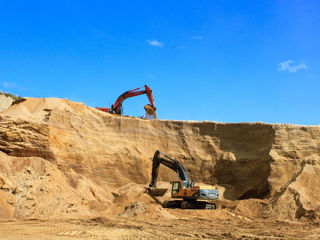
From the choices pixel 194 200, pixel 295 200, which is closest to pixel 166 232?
pixel 194 200

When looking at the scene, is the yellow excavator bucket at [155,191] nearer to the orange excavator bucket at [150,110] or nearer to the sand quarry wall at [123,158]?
→ the sand quarry wall at [123,158]

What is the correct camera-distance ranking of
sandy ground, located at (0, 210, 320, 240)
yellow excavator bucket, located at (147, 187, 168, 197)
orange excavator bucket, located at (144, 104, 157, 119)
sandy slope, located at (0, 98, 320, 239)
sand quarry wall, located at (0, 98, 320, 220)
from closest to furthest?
sandy ground, located at (0, 210, 320, 240) < sandy slope, located at (0, 98, 320, 239) < sand quarry wall, located at (0, 98, 320, 220) < yellow excavator bucket, located at (147, 187, 168, 197) < orange excavator bucket, located at (144, 104, 157, 119)

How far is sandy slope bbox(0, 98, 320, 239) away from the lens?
16.4 metres

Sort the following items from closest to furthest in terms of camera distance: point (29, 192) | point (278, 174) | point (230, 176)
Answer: point (29, 192) → point (278, 174) → point (230, 176)

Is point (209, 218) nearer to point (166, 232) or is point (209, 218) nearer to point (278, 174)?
point (166, 232)

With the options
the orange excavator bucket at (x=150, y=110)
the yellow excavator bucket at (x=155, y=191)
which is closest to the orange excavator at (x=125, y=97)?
the orange excavator bucket at (x=150, y=110)

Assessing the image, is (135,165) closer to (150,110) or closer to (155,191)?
(155,191)

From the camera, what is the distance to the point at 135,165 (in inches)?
944

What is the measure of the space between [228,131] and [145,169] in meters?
6.61

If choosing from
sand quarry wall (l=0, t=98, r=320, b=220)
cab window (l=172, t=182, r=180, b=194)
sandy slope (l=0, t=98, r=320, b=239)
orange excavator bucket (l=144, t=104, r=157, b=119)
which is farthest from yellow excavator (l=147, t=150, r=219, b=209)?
orange excavator bucket (l=144, t=104, r=157, b=119)

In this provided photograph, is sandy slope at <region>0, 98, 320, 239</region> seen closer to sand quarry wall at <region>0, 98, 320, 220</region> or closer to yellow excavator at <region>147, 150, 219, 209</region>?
sand quarry wall at <region>0, 98, 320, 220</region>

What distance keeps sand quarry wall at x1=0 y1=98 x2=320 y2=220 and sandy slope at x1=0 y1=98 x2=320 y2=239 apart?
0.18 feet

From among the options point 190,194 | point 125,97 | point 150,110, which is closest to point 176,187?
point 190,194

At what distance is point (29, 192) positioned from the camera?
16250 mm
